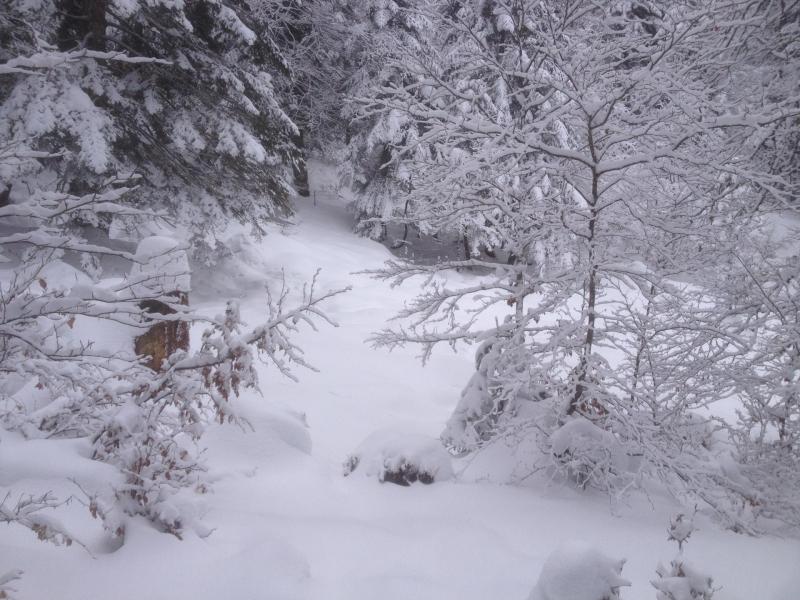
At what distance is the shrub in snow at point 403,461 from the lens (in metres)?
4.38

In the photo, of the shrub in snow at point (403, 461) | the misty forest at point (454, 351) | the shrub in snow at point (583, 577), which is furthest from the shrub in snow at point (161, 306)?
the shrub in snow at point (583, 577)

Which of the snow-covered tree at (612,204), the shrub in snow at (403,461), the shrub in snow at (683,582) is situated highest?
the snow-covered tree at (612,204)

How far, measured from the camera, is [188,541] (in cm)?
272

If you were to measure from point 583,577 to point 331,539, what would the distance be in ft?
6.32

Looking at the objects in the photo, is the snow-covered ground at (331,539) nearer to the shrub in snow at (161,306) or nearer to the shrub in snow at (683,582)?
the shrub in snow at (683,582)

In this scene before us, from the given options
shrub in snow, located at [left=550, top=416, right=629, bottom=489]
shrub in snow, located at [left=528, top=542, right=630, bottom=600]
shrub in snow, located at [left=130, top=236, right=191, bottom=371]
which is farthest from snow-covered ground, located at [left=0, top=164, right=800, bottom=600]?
shrub in snow, located at [left=130, top=236, right=191, bottom=371]

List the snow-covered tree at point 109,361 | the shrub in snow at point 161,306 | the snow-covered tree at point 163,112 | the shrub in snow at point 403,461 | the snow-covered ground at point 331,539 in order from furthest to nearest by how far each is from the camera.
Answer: the snow-covered tree at point 163,112
the shrub in snow at point 161,306
the shrub in snow at point 403,461
the snow-covered ground at point 331,539
the snow-covered tree at point 109,361

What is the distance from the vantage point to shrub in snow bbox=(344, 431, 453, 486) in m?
4.38

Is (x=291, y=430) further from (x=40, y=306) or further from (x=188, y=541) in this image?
(x=40, y=306)

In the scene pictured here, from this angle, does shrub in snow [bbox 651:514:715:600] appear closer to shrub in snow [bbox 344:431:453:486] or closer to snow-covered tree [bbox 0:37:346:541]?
snow-covered tree [bbox 0:37:346:541]

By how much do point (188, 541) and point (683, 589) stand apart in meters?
2.39

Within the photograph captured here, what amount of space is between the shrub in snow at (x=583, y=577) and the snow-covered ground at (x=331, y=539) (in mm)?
592

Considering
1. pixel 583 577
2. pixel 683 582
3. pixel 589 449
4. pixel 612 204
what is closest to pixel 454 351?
pixel 589 449

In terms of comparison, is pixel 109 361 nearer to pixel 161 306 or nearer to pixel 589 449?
pixel 161 306
